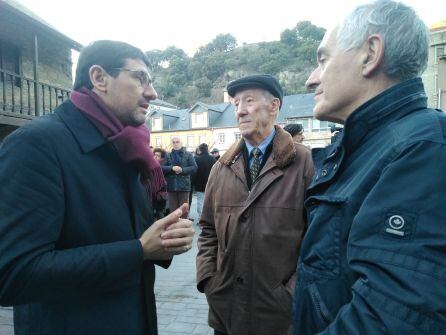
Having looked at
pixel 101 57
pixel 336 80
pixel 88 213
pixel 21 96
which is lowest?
pixel 88 213

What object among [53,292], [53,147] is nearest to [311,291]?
[53,292]

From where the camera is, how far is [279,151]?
2531 mm

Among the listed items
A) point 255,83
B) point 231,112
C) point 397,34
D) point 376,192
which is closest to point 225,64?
point 231,112

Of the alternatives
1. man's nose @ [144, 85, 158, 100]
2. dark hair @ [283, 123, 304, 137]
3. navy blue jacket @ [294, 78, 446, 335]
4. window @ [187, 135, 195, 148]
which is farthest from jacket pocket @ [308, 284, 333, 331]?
window @ [187, 135, 195, 148]

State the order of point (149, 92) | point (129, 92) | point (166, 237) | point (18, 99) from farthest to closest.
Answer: point (18, 99)
point (149, 92)
point (129, 92)
point (166, 237)

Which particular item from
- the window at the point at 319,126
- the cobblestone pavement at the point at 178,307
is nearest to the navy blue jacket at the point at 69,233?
the cobblestone pavement at the point at 178,307

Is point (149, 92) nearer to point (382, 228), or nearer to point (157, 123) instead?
point (382, 228)

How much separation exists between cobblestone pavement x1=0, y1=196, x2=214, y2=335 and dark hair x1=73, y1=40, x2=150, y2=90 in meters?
2.87

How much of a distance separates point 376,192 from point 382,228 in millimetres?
103

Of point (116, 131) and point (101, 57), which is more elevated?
point (101, 57)

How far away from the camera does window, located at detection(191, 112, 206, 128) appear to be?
155 ft

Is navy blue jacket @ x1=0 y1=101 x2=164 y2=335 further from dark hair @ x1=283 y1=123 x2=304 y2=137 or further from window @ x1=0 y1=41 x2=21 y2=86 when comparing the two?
window @ x1=0 y1=41 x2=21 y2=86

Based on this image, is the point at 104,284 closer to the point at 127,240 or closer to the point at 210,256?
the point at 127,240

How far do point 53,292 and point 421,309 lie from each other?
4.29 ft
